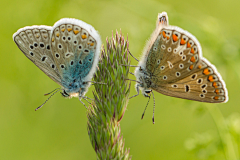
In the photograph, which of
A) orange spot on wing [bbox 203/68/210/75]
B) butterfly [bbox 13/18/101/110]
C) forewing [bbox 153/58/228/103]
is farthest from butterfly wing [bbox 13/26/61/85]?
orange spot on wing [bbox 203/68/210/75]

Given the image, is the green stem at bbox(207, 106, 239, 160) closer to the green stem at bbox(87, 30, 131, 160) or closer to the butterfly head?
the green stem at bbox(87, 30, 131, 160)

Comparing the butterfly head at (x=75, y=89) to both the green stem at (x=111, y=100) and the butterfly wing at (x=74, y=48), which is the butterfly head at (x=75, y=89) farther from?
the green stem at (x=111, y=100)

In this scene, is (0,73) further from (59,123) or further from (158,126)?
(158,126)

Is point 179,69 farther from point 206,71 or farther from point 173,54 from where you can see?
point 206,71

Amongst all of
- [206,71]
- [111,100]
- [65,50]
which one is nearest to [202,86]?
[206,71]

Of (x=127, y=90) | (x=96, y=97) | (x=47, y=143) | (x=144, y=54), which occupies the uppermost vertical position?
(x=144, y=54)

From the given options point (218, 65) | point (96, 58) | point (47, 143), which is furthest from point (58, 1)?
point (218, 65)
